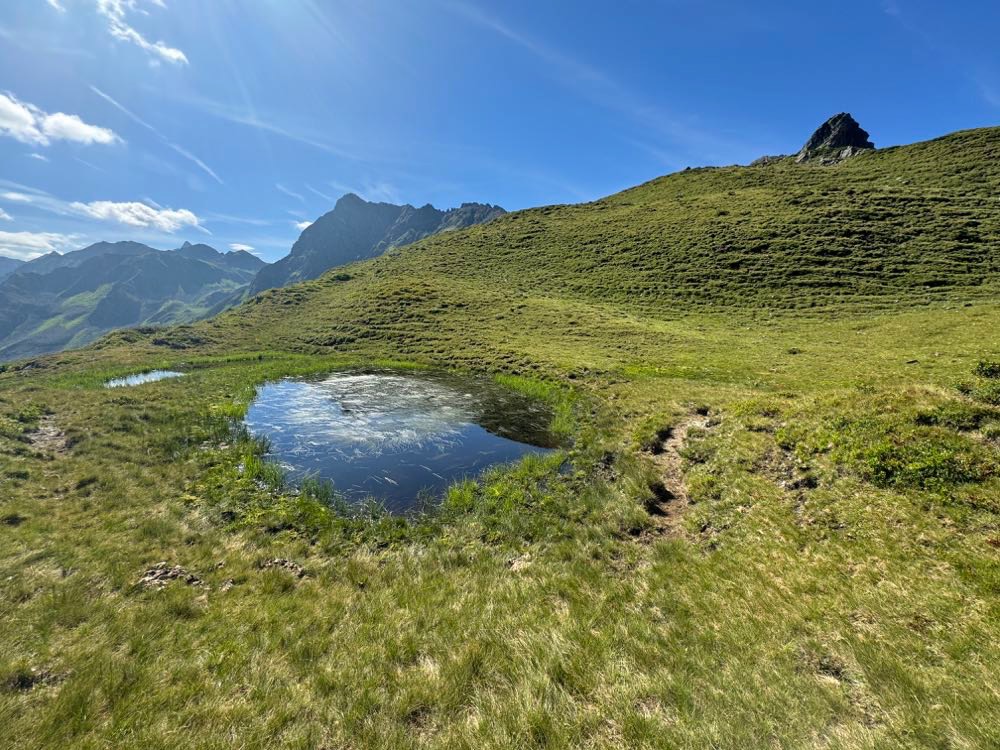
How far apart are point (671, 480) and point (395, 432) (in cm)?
1365

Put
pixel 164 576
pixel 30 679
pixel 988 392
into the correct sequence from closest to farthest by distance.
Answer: pixel 30 679 → pixel 164 576 → pixel 988 392

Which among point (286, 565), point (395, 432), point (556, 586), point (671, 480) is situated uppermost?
point (671, 480)

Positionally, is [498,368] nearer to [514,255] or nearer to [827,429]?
[827,429]

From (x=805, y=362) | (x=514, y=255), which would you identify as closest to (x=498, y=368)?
(x=805, y=362)

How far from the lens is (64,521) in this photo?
12.5m

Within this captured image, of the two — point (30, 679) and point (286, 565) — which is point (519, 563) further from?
point (30, 679)

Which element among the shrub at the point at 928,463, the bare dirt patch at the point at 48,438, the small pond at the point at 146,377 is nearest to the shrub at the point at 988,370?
the shrub at the point at 928,463

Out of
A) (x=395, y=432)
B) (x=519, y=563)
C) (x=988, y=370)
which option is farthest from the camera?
(x=395, y=432)

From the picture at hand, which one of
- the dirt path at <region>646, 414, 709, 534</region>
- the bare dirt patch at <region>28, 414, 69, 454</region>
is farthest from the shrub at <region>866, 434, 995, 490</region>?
the bare dirt patch at <region>28, 414, 69, 454</region>

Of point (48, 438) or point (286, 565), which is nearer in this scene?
point (286, 565)

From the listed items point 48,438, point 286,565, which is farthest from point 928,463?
point 48,438

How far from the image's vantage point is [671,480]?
15.1 m

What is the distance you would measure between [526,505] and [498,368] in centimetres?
2332

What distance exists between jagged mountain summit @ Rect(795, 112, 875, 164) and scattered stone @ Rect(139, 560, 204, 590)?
161m
